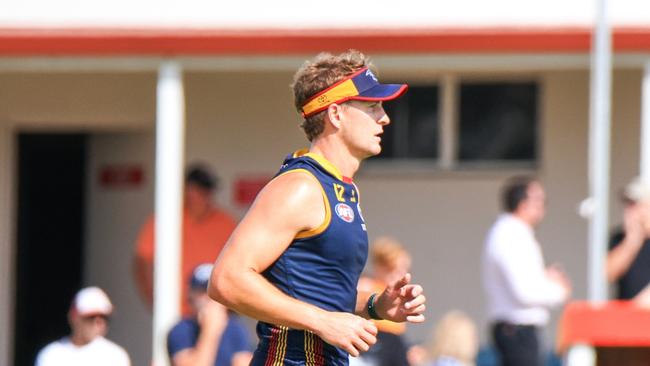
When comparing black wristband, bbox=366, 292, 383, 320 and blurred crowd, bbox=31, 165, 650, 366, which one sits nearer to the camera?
black wristband, bbox=366, 292, 383, 320

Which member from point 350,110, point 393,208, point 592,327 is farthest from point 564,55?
point 350,110

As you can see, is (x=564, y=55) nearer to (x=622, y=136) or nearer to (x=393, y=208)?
(x=622, y=136)

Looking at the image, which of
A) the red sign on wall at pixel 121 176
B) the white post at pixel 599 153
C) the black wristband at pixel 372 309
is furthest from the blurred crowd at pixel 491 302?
the black wristband at pixel 372 309

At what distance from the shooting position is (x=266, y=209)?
4.09 metres

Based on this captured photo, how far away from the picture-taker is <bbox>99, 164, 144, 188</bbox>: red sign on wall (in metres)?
11.2

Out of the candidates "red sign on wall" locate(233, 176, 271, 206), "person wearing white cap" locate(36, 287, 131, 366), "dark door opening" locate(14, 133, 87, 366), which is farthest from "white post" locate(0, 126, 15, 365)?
"person wearing white cap" locate(36, 287, 131, 366)

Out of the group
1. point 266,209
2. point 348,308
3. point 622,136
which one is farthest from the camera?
point 622,136

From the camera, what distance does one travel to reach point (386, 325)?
8.19 m

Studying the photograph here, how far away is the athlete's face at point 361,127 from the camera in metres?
4.39

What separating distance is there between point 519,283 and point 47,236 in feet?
15.0

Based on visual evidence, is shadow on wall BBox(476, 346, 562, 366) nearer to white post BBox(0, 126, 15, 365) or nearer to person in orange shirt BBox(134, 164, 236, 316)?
person in orange shirt BBox(134, 164, 236, 316)

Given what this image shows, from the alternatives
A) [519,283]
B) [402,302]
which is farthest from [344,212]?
[519,283]

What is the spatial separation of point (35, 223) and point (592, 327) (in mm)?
7189

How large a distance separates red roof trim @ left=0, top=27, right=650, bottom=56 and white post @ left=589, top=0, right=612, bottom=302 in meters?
0.31
